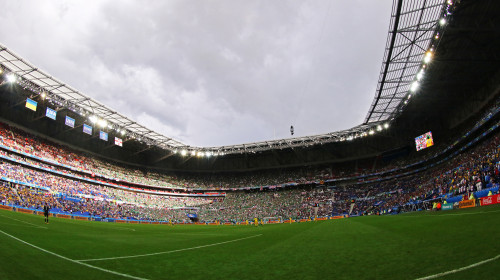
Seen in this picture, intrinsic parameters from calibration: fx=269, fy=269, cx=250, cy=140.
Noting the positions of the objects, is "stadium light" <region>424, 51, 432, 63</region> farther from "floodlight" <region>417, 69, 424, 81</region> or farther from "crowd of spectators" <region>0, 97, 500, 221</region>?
"crowd of spectators" <region>0, 97, 500, 221</region>

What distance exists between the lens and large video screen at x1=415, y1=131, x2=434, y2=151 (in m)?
45.3

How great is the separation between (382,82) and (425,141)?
22694mm

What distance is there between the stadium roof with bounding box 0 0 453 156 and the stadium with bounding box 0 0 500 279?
21cm

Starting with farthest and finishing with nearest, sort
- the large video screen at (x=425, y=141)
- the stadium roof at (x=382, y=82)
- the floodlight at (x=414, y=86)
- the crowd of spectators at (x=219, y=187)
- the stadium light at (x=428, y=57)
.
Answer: the large video screen at (x=425, y=141), the crowd of spectators at (x=219, y=187), the floodlight at (x=414, y=86), the stadium light at (x=428, y=57), the stadium roof at (x=382, y=82)

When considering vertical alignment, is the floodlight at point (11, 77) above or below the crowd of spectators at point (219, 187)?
above

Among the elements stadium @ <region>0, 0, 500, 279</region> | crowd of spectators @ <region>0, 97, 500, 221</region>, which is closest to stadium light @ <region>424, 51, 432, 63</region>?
stadium @ <region>0, 0, 500, 279</region>

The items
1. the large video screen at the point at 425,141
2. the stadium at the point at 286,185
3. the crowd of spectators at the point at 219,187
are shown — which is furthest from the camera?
the large video screen at the point at 425,141

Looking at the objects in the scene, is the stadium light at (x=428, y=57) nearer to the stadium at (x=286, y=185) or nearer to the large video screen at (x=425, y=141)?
the stadium at (x=286, y=185)

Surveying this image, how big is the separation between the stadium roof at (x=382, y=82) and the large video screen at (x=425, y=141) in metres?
6.30

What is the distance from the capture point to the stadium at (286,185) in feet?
19.1

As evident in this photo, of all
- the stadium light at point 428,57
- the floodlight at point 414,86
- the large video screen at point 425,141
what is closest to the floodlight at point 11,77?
the stadium light at point 428,57

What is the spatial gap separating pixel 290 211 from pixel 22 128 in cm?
5163

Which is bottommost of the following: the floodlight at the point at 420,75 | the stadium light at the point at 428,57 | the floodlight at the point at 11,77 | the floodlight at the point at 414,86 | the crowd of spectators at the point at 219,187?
the crowd of spectators at the point at 219,187

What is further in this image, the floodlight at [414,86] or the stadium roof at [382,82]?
the floodlight at [414,86]
